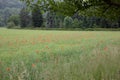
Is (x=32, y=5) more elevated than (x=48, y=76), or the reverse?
(x=32, y=5)

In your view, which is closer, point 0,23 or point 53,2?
point 53,2

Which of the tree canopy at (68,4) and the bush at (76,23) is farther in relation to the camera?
the bush at (76,23)

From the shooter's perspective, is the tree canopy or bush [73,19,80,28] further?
bush [73,19,80,28]

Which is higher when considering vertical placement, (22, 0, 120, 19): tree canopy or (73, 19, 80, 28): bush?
(22, 0, 120, 19): tree canopy

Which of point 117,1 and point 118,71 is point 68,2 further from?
point 118,71

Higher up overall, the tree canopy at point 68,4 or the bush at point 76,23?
the tree canopy at point 68,4

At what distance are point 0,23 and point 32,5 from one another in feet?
552

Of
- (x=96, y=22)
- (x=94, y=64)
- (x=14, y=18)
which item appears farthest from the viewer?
(x=14, y=18)

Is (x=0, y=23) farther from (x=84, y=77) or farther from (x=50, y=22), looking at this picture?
(x=84, y=77)

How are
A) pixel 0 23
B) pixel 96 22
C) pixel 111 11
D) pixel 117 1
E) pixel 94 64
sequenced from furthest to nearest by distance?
pixel 0 23 → pixel 96 22 → pixel 111 11 → pixel 94 64 → pixel 117 1

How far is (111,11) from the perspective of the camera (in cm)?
841

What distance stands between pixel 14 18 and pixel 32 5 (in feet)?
399

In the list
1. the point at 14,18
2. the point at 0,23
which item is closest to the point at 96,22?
the point at 14,18

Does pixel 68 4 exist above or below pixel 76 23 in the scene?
above
